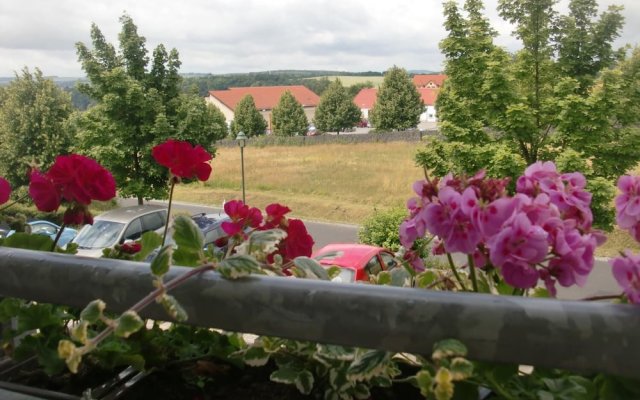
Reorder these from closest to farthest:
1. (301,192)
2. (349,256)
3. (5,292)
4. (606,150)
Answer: (5,292)
(349,256)
(606,150)
(301,192)

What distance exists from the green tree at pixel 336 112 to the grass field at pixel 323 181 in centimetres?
2063

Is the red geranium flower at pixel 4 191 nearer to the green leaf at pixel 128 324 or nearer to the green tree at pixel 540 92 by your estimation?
the green leaf at pixel 128 324

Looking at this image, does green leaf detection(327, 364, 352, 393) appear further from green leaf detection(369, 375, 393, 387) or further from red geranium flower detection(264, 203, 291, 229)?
red geranium flower detection(264, 203, 291, 229)

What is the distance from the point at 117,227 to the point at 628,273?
39.0ft

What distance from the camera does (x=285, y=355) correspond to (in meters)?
1.00

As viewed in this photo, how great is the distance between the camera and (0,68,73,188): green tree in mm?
21781

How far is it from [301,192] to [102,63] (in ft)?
35.9

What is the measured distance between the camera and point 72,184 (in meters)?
1.12

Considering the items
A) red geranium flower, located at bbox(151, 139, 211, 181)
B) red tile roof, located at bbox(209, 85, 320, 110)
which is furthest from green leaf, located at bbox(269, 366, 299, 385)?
red tile roof, located at bbox(209, 85, 320, 110)

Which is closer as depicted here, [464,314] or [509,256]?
[464,314]

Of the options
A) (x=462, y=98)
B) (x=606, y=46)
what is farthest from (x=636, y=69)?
(x=462, y=98)

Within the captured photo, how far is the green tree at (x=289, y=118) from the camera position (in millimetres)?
57469

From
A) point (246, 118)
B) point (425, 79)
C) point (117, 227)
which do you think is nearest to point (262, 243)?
point (117, 227)

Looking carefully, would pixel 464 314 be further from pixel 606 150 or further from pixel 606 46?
pixel 606 46
